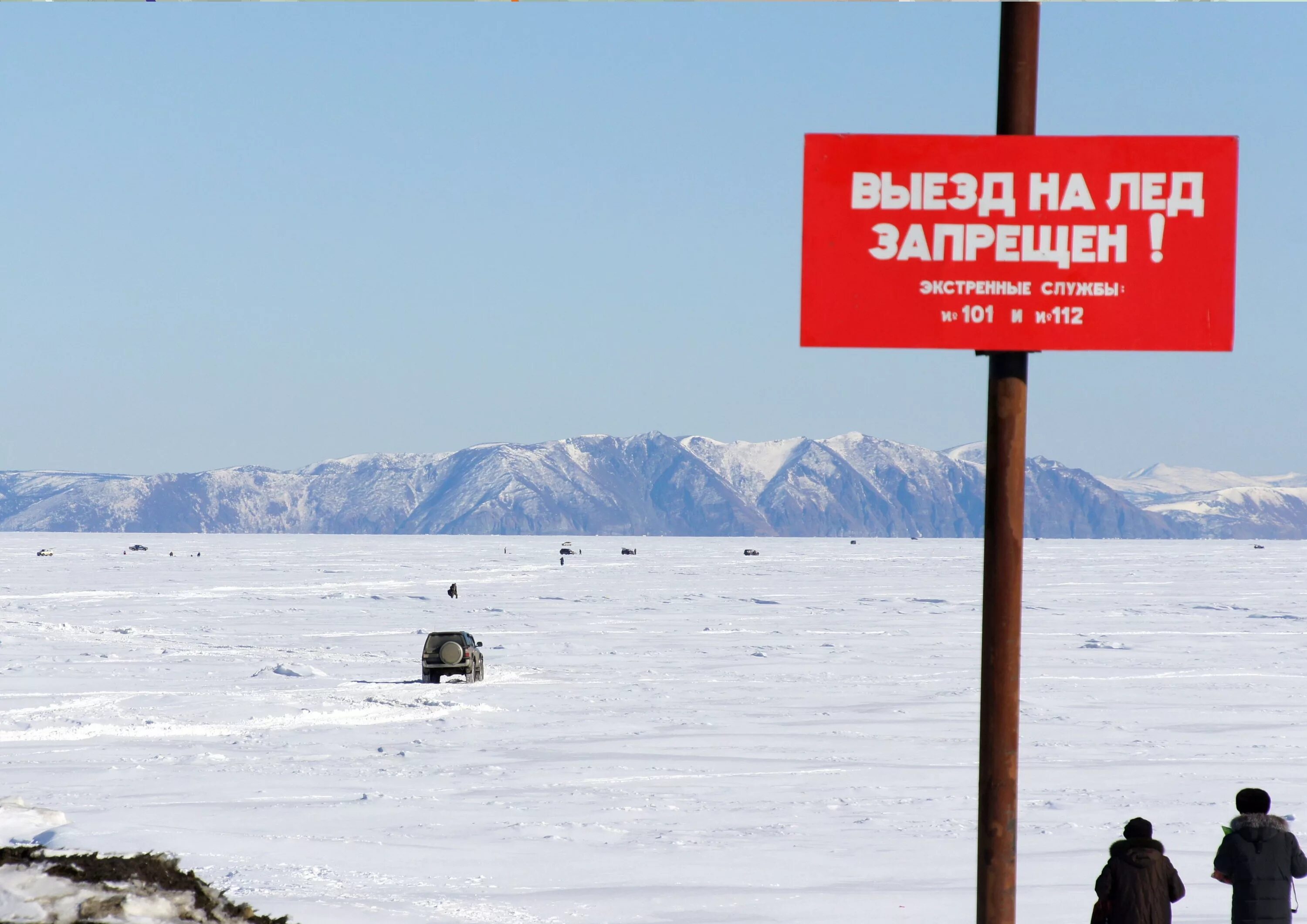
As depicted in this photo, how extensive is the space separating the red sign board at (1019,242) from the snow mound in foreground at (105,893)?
14.1 feet

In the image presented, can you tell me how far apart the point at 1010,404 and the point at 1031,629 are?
39393 millimetres

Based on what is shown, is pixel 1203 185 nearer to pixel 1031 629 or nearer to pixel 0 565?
pixel 1031 629

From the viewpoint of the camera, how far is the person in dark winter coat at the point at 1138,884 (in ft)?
24.6

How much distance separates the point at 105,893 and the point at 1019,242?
5474mm

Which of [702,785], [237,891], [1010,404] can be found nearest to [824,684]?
[702,785]

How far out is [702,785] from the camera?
59.2 feet

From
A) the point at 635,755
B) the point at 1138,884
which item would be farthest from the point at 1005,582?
the point at 635,755

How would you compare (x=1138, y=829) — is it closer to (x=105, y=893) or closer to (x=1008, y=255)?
(x=1008, y=255)

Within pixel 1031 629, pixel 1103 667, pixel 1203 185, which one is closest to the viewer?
pixel 1203 185

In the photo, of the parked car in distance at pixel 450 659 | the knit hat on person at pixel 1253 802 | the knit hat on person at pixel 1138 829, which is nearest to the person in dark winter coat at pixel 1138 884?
the knit hat on person at pixel 1138 829

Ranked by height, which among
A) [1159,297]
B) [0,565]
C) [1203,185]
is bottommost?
[0,565]

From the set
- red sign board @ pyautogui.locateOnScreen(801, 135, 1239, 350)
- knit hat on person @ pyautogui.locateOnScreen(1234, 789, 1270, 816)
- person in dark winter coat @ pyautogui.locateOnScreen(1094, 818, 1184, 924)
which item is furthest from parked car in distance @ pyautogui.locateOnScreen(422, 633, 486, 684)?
red sign board @ pyautogui.locateOnScreen(801, 135, 1239, 350)

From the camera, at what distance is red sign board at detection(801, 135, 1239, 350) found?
21.6 feet

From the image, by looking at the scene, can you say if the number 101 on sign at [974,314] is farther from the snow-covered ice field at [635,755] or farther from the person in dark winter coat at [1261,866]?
the snow-covered ice field at [635,755]
